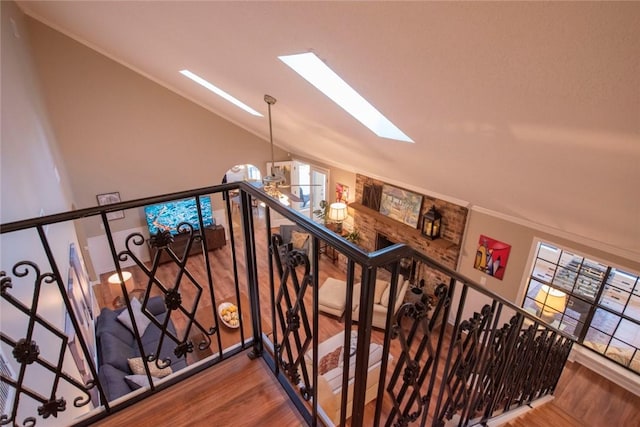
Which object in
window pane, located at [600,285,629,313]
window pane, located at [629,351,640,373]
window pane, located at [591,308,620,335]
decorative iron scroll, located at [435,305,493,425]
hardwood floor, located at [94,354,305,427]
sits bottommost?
window pane, located at [629,351,640,373]

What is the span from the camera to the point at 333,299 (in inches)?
224

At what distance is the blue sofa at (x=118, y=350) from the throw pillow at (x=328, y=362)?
161cm

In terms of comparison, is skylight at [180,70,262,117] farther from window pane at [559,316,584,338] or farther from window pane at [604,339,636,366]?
window pane at [604,339,636,366]

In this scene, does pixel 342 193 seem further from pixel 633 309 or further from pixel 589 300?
pixel 633 309

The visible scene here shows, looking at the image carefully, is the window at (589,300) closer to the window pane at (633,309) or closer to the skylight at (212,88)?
the window pane at (633,309)

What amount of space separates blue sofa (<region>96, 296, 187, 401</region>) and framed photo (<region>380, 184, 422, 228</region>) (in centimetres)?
413

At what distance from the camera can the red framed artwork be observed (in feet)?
14.9

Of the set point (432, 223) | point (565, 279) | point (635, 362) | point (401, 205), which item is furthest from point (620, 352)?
point (401, 205)

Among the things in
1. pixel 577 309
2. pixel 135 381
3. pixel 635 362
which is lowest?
pixel 635 362

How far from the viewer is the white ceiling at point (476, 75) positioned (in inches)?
45.1

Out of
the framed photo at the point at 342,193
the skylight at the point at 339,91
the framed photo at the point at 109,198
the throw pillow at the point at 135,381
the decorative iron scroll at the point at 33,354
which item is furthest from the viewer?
the framed photo at the point at 342,193

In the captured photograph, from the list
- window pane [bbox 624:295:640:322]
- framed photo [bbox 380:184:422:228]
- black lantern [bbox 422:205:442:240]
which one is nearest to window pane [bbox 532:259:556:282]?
window pane [bbox 624:295:640:322]

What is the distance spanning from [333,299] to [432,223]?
219 cm

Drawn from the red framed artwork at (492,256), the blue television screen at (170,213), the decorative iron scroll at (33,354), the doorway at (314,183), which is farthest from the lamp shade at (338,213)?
the decorative iron scroll at (33,354)
